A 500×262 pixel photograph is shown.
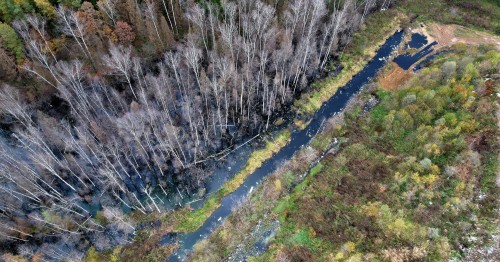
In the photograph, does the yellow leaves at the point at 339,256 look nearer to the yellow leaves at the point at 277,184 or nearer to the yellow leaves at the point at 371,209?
the yellow leaves at the point at 371,209

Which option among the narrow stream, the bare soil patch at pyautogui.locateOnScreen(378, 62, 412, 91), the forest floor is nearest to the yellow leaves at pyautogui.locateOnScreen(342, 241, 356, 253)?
the forest floor

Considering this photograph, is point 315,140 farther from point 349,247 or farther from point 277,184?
point 349,247

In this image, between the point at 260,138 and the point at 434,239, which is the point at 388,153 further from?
the point at 260,138

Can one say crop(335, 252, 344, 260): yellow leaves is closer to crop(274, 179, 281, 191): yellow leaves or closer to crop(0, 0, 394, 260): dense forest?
crop(274, 179, 281, 191): yellow leaves

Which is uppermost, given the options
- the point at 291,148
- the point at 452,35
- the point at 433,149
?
the point at 452,35

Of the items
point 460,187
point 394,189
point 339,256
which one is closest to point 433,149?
point 460,187

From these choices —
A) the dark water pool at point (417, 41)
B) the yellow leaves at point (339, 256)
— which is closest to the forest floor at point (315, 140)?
the yellow leaves at point (339, 256)
